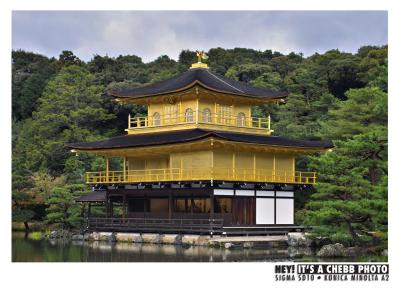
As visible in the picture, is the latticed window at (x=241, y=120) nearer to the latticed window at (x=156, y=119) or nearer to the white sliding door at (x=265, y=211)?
the latticed window at (x=156, y=119)

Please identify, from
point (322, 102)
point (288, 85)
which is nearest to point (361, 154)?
point (322, 102)

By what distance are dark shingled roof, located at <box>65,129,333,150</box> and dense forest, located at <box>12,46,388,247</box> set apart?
1.68 metres

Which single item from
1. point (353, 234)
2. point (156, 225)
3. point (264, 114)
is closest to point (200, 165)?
point (156, 225)

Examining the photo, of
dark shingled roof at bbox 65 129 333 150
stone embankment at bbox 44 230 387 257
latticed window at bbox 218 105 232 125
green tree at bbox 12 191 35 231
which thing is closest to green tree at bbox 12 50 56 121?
green tree at bbox 12 191 35 231

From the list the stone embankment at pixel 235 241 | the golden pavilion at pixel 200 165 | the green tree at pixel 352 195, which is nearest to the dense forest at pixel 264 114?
the green tree at pixel 352 195

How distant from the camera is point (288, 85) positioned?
2840 inches

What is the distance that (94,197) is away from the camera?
157 feet

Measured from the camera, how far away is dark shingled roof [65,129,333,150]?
137 feet

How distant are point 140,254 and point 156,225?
25.5ft

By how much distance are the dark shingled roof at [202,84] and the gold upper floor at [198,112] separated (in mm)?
402

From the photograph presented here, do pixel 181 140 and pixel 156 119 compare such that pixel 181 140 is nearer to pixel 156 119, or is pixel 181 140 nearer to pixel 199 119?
pixel 199 119

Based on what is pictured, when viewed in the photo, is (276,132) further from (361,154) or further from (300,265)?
(300,265)

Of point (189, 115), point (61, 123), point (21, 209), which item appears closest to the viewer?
point (189, 115)
